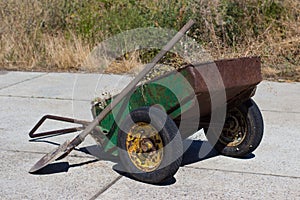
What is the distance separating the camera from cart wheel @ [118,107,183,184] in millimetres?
4168

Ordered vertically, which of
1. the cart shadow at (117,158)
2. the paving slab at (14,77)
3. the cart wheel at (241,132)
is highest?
the cart wheel at (241,132)

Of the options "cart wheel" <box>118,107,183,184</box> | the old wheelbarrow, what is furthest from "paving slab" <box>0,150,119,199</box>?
"cart wheel" <box>118,107,183,184</box>

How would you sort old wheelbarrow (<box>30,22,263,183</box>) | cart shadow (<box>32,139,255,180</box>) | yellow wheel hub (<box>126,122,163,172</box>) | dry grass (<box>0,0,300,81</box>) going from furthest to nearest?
dry grass (<box>0,0,300,81</box>), cart shadow (<box>32,139,255,180</box>), yellow wheel hub (<box>126,122,163,172</box>), old wheelbarrow (<box>30,22,263,183</box>)

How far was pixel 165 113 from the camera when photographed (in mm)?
4246

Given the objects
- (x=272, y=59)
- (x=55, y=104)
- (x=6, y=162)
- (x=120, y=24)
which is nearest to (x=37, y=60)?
(x=120, y=24)

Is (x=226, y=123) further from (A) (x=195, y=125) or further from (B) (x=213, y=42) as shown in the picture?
(B) (x=213, y=42)

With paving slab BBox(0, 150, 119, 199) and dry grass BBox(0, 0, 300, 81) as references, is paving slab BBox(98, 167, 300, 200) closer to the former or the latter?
paving slab BBox(0, 150, 119, 199)

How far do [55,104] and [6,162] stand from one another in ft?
7.11

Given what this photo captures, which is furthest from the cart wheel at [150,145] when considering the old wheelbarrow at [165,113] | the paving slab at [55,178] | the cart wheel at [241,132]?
the cart wheel at [241,132]

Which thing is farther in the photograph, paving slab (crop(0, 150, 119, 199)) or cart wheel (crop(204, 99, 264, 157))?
cart wheel (crop(204, 99, 264, 157))

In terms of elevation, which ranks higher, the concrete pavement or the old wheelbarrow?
the old wheelbarrow

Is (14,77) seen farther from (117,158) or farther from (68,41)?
(117,158)

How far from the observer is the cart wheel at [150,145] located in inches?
164

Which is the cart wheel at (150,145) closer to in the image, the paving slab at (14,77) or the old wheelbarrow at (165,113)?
the old wheelbarrow at (165,113)
